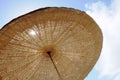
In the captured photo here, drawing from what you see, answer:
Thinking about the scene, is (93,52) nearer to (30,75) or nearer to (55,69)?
(55,69)

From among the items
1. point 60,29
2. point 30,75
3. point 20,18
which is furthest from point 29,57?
point 20,18

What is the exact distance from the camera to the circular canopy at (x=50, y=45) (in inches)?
176

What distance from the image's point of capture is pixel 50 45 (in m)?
5.11

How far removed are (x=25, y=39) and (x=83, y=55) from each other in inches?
59.3

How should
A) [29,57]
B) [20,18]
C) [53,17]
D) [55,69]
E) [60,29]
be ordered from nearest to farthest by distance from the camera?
[20,18]
[53,17]
[60,29]
[29,57]
[55,69]

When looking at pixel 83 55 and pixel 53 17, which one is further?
pixel 83 55

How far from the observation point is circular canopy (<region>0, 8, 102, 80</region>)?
4.46 m

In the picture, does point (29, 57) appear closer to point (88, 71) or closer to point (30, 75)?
point (30, 75)

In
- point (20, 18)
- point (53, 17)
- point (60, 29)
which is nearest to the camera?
point (20, 18)

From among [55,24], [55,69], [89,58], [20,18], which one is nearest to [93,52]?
[89,58]

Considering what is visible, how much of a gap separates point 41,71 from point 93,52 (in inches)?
49.1

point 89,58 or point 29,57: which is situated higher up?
point 29,57

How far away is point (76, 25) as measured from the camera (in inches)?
195

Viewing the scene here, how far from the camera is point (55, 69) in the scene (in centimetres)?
557
